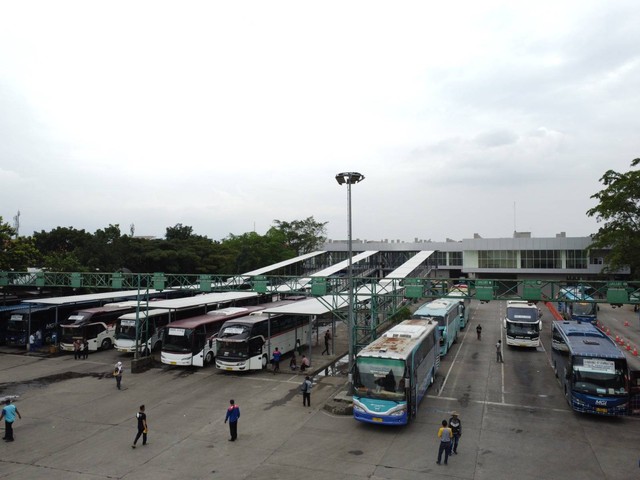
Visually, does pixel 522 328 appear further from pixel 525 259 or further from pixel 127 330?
pixel 525 259

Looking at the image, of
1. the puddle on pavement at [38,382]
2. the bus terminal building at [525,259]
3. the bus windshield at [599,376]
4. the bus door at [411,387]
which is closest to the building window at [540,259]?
the bus terminal building at [525,259]

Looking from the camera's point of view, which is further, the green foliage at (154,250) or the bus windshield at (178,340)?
the green foliage at (154,250)

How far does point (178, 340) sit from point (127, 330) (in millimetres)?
5389

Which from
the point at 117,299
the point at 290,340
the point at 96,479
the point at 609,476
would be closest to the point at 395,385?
the point at 609,476

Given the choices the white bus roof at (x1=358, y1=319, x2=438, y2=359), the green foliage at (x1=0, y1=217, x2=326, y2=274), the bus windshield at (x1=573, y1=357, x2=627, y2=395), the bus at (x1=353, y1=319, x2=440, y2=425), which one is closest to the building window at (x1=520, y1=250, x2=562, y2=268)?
the green foliage at (x1=0, y1=217, x2=326, y2=274)

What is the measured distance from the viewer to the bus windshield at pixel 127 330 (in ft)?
91.1

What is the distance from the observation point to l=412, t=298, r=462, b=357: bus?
27.8 meters

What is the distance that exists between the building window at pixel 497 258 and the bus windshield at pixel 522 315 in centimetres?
3608

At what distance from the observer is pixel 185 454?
45.3 ft

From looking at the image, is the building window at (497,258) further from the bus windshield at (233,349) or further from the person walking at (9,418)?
the person walking at (9,418)

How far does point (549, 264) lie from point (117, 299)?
181 ft

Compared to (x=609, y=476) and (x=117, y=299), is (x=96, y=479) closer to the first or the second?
(x=609, y=476)

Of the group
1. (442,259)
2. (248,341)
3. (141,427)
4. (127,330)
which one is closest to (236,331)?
(248,341)

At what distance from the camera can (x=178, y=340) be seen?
2448 centimetres
